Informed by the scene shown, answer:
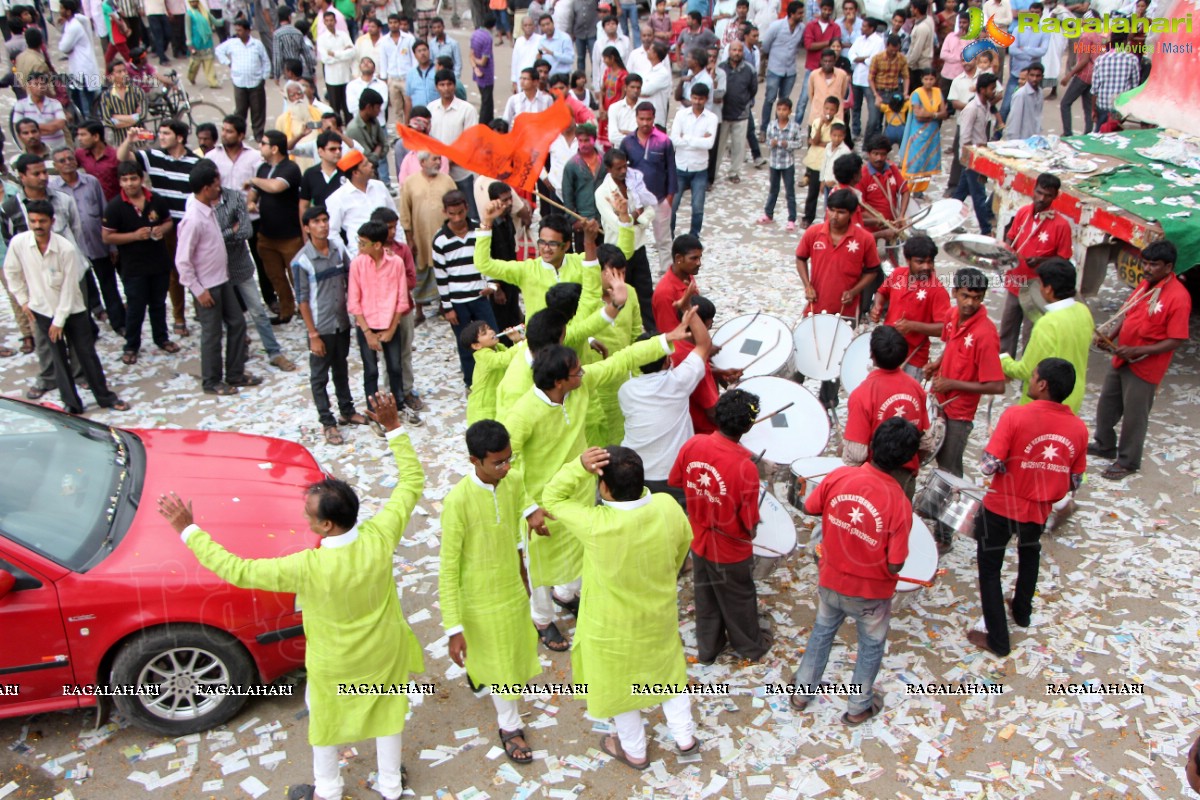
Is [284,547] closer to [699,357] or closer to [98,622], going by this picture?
[98,622]

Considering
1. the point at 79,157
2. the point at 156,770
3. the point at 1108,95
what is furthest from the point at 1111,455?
the point at 79,157

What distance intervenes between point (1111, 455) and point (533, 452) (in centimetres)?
539

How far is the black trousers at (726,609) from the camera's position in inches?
218

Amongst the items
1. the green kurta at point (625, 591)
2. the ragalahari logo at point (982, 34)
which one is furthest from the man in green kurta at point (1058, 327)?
the ragalahari logo at point (982, 34)

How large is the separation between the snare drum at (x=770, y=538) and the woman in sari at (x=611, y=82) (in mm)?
9629

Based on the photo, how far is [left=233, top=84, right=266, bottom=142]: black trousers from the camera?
15.8 m

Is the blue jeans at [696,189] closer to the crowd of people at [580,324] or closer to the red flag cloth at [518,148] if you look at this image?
the crowd of people at [580,324]

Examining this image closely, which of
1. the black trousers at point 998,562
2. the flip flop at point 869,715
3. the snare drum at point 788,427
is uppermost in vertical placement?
the snare drum at point 788,427

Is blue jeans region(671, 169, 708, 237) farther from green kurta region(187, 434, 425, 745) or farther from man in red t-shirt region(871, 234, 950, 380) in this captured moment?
green kurta region(187, 434, 425, 745)

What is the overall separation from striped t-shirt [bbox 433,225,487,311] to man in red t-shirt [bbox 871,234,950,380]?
3625 mm

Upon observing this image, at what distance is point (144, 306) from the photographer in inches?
379

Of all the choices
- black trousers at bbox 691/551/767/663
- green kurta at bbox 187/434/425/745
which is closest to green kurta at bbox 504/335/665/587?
black trousers at bbox 691/551/767/663

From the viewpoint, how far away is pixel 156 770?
16.9 ft

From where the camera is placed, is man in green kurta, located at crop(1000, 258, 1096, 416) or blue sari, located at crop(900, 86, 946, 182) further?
blue sari, located at crop(900, 86, 946, 182)
